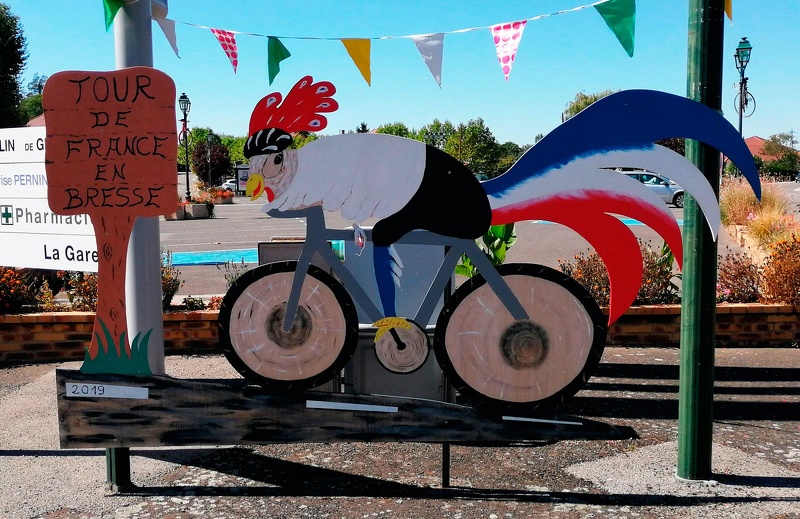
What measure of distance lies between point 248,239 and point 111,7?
49.4ft

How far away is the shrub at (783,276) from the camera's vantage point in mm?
7410

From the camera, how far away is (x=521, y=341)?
413 cm

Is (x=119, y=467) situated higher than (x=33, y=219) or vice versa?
(x=33, y=219)

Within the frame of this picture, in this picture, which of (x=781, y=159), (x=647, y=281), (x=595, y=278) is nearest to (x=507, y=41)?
(x=595, y=278)

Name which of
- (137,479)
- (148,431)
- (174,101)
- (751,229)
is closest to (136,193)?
(174,101)

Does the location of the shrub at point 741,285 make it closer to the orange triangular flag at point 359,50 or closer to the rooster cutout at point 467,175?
the rooster cutout at point 467,175

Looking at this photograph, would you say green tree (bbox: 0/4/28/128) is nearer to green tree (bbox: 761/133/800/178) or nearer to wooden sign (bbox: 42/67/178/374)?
wooden sign (bbox: 42/67/178/374)

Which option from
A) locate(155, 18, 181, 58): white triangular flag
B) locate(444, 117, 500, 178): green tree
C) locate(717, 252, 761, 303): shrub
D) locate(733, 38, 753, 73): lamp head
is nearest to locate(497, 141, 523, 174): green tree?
locate(444, 117, 500, 178): green tree

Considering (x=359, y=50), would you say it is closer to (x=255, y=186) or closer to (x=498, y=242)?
(x=255, y=186)

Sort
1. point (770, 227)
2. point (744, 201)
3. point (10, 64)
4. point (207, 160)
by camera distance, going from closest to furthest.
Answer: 1. point (770, 227)
2. point (744, 201)
3. point (10, 64)
4. point (207, 160)

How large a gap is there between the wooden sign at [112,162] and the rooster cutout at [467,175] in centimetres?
62

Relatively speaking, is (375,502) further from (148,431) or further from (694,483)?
(694,483)

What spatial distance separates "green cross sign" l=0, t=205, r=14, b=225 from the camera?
617 cm

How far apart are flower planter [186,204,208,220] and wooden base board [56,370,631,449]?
24266 millimetres
